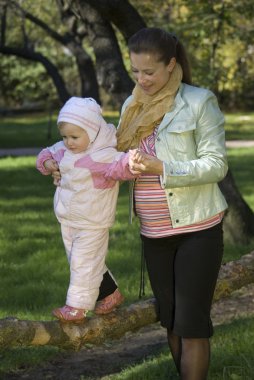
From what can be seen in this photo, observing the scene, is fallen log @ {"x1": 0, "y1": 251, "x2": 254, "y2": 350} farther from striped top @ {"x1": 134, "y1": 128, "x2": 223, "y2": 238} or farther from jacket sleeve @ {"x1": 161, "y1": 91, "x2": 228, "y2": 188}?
jacket sleeve @ {"x1": 161, "y1": 91, "x2": 228, "y2": 188}

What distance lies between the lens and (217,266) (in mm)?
3965

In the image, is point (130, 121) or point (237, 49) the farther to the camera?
point (237, 49)

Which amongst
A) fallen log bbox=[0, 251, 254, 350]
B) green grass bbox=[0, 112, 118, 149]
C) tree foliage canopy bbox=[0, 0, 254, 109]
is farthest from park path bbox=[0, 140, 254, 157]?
fallen log bbox=[0, 251, 254, 350]

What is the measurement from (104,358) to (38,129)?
2897cm

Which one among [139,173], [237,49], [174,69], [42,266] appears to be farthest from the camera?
[237,49]

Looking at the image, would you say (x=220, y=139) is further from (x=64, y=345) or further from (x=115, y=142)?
(x=64, y=345)

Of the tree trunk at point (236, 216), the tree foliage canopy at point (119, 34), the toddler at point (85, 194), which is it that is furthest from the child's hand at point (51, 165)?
the tree trunk at point (236, 216)

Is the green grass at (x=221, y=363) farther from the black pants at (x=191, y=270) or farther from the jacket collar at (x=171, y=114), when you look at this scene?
the jacket collar at (x=171, y=114)

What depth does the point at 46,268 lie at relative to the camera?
8.70 metres

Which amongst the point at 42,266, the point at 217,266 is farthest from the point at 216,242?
the point at 42,266

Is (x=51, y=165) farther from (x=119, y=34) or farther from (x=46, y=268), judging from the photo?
(x=119, y=34)

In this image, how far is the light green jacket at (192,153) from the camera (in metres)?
3.73

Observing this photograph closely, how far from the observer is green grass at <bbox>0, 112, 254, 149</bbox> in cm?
2855

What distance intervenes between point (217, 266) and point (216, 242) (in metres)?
0.11
